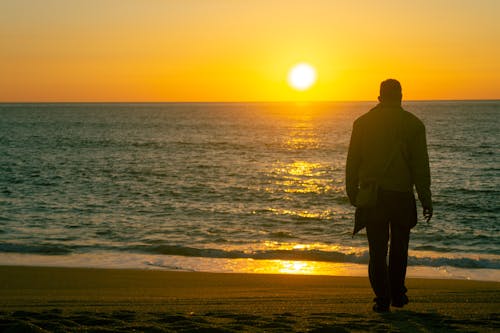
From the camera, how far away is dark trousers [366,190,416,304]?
19.7 feet

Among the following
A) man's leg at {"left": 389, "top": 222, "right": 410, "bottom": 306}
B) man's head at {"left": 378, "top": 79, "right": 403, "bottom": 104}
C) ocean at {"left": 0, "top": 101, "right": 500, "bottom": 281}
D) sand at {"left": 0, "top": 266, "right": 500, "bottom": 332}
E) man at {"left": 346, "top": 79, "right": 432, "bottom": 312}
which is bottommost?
ocean at {"left": 0, "top": 101, "right": 500, "bottom": 281}

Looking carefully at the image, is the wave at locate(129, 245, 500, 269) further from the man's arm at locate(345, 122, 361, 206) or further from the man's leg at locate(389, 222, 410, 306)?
the man's arm at locate(345, 122, 361, 206)

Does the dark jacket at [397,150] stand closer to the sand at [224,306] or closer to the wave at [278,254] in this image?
the sand at [224,306]

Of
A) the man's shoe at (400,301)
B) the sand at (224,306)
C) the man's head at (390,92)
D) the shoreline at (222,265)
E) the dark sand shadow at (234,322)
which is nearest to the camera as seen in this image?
the dark sand shadow at (234,322)

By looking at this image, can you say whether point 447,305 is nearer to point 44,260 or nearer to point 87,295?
point 87,295

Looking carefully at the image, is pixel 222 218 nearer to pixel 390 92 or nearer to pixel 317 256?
pixel 317 256

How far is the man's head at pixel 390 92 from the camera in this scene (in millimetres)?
6078

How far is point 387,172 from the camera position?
6.00 metres

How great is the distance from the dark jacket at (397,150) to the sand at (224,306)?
3.47 ft

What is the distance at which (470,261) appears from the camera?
43.0 ft

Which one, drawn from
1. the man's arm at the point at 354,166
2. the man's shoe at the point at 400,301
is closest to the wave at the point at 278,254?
the man's shoe at the point at 400,301

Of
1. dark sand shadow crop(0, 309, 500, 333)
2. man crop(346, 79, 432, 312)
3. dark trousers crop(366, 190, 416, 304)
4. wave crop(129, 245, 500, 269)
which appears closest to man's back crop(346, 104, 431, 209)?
man crop(346, 79, 432, 312)

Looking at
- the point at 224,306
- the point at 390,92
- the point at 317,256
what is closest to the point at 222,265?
the point at 317,256

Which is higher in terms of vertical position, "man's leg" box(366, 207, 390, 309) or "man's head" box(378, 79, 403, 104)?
"man's head" box(378, 79, 403, 104)
